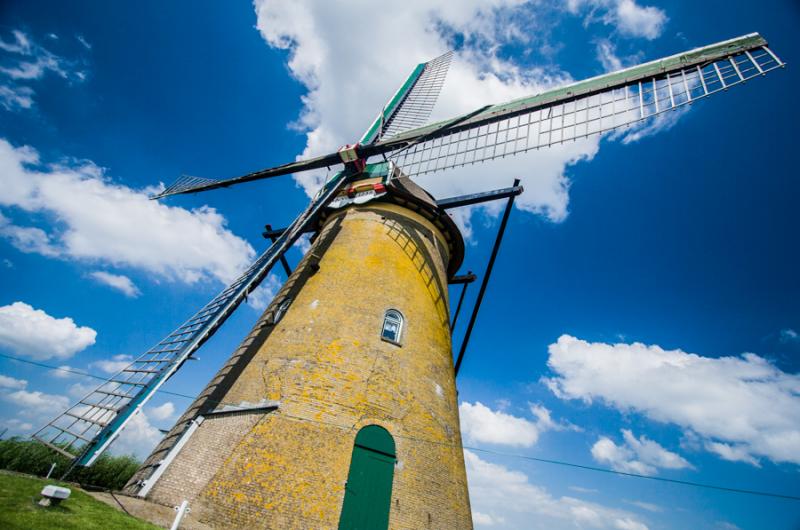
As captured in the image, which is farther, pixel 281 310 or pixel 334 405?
pixel 281 310

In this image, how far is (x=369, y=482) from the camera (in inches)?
259

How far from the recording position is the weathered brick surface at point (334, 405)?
614 centimetres

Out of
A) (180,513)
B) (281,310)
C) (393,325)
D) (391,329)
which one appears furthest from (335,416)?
→ (281,310)

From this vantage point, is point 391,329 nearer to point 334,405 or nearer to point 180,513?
point 334,405

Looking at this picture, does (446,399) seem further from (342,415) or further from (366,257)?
(366,257)

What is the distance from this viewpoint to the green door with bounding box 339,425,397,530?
6.21m

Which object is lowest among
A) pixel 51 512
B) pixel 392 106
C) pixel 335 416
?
pixel 51 512

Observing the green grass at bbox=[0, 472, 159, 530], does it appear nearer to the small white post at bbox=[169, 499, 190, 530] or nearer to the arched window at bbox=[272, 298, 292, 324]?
the small white post at bbox=[169, 499, 190, 530]

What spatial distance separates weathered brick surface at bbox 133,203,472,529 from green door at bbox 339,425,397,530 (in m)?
0.13

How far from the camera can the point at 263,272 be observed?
32.8ft

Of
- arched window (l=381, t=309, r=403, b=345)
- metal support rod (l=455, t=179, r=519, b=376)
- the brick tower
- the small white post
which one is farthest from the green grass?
metal support rod (l=455, t=179, r=519, b=376)

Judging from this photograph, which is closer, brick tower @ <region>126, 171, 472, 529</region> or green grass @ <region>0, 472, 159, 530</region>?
green grass @ <region>0, 472, 159, 530</region>

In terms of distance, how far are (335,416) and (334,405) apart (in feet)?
0.66

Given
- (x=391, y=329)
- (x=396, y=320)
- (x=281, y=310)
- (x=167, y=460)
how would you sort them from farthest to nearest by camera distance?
(x=281, y=310) < (x=396, y=320) < (x=391, y=329) < (x=167, y=460)
